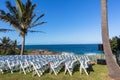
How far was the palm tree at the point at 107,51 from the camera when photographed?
438 inches

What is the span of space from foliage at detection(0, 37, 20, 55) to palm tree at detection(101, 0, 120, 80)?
17.6m

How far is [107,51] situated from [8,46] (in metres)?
18.4

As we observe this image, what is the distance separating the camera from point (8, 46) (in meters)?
27.0

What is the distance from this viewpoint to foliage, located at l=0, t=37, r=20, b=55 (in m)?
26.5

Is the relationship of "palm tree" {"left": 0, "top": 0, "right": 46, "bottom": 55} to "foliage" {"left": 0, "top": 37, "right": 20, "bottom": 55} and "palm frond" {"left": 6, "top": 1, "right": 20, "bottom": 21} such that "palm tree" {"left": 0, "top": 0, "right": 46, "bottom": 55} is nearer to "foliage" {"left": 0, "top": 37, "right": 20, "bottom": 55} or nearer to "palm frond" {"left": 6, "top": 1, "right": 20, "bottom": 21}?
"palm frond" {"left": 6, "top": 1, "right": 20, "bottom": 21}

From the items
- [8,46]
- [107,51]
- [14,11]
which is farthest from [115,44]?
[8,46]

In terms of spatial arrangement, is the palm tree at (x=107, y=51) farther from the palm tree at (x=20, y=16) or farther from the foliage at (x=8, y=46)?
the foliage at (x=8, y=46)

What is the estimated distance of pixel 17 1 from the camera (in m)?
21.1

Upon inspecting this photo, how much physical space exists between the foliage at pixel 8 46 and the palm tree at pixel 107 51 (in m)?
17.6

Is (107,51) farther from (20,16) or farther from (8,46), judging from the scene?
(8,46)

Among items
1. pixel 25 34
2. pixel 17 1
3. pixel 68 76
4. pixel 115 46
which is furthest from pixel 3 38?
pixel 68 76

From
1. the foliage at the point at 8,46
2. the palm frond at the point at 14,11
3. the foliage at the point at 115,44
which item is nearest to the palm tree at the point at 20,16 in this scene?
the palm frond at the point at 14,11

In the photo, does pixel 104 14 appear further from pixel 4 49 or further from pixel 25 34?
pixel 4 49

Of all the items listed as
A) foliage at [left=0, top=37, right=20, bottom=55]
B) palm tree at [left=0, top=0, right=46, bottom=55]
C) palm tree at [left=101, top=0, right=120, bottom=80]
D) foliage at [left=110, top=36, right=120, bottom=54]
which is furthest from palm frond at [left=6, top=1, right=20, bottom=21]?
palm tree at [left=101, top=0, right=120, bottom=80]
